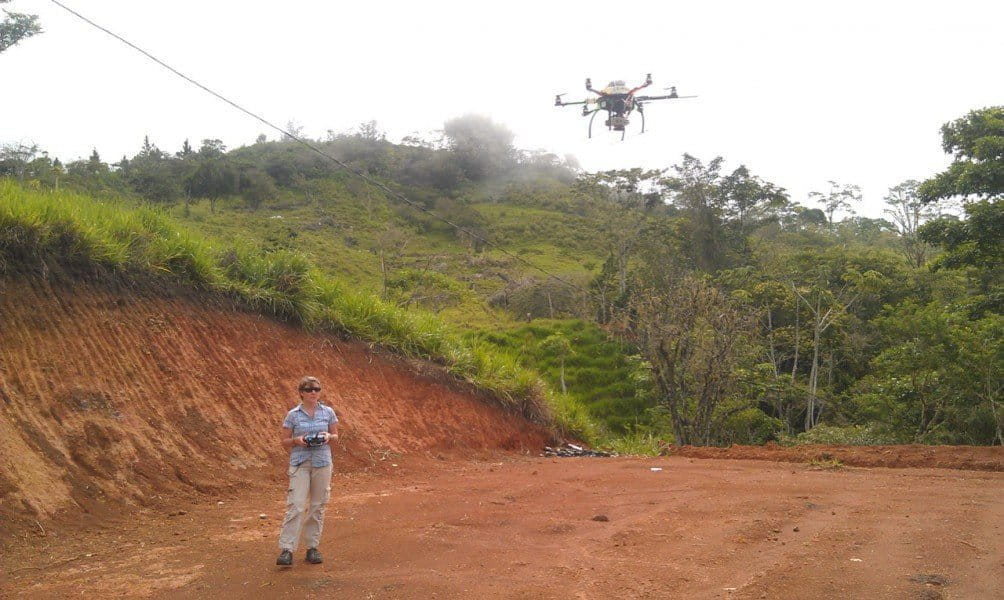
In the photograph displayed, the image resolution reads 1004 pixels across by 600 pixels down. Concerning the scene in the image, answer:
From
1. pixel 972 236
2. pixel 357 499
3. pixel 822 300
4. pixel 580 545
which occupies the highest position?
pixel 972 236

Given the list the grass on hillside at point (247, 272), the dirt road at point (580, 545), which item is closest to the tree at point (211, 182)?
the grass on hillside at point (247, 272)

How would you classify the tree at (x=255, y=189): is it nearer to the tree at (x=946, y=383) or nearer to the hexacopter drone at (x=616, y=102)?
the hexacopter drone at (x=616, y=102)

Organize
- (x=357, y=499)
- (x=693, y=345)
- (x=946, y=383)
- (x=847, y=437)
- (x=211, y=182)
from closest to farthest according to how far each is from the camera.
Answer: (x=357, y=499), (x=946, y=383), (x=693, y=345), (x=847, y=437), (x=211, y=182)

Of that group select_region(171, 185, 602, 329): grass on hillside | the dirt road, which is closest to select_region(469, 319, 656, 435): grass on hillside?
select_region(171, 185, 602, 329): grass on hillside

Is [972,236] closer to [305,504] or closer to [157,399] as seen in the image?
[305,504]

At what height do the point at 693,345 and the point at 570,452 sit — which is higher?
the point at 693,345

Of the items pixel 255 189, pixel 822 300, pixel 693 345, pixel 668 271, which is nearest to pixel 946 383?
pixel 693 345
